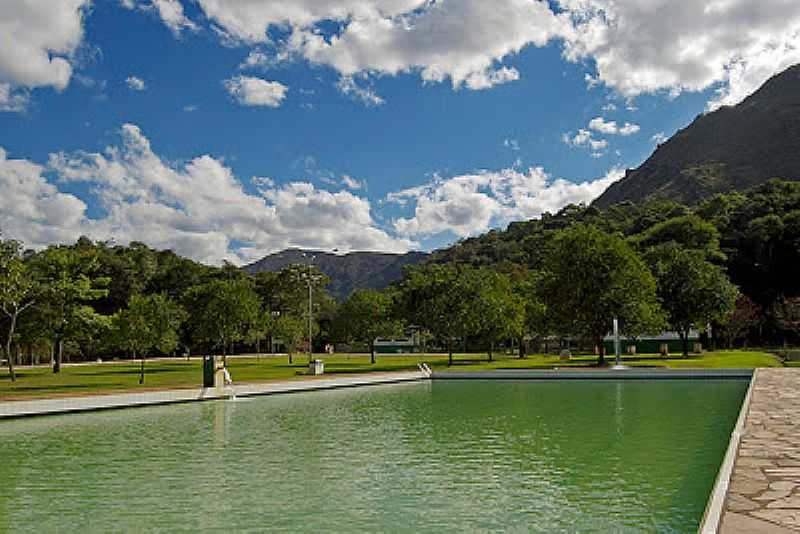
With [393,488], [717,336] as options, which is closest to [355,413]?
[393,488]

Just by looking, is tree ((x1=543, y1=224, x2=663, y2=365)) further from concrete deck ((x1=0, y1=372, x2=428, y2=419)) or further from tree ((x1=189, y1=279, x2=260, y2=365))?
tree ((x1=189, y1=279, x2=260, y2=365))

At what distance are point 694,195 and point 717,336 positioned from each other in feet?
307

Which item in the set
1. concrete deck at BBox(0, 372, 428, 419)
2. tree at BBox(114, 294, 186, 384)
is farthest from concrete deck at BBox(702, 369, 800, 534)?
tree at BBox(114, 294, 186, 384)

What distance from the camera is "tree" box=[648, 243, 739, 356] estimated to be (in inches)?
2088

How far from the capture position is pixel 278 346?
93.5 meters

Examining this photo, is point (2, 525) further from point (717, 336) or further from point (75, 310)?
point (717, 336)

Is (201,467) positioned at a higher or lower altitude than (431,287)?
lower

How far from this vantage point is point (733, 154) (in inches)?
6801

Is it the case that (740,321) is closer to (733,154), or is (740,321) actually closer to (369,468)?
(369,468)

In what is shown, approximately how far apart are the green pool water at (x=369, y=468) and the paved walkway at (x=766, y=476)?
85cm

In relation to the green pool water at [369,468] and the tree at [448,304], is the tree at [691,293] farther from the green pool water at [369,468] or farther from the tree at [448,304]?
the green pool water at [369,468]

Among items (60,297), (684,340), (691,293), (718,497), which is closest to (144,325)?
(60,297)

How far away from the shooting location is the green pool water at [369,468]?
941cm

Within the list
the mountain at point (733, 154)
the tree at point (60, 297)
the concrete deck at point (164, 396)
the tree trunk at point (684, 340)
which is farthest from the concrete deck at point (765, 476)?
the mountain at point (733, 154)
